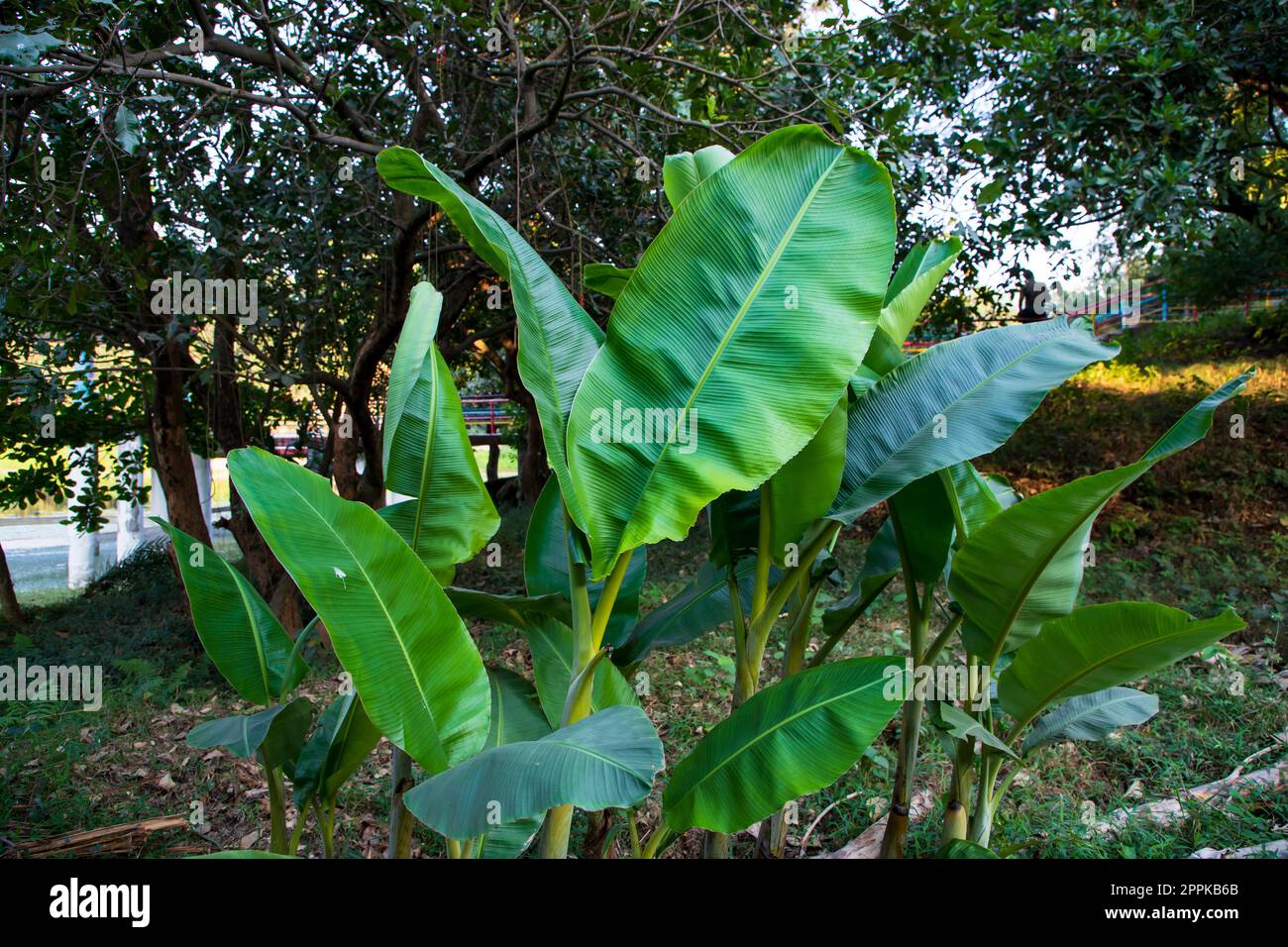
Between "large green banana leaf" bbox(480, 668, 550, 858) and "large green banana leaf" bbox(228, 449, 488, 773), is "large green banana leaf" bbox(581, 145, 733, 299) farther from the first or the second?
"large green banana leaf" bbox(480, 668, 550, 858)

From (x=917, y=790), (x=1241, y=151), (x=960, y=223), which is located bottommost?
(x=917, y=790)

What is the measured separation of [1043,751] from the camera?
311cm

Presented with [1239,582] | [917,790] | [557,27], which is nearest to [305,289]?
[557,27]

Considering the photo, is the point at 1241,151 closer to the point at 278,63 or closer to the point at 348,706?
the point at 278,63

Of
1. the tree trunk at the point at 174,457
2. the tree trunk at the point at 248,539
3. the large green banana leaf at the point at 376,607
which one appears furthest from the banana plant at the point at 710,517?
the tree trunk at the point at 174,457

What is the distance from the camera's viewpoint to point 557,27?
4.43 metres

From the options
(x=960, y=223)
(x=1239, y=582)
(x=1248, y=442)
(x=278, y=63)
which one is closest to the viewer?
(x=278, y=63)

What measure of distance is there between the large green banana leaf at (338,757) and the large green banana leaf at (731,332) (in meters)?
0.71

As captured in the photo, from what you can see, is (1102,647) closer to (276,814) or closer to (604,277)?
(604,277)

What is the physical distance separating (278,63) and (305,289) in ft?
5.24

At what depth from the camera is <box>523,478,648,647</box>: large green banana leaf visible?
5.98ft

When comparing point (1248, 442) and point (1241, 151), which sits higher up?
point (1241, 151)

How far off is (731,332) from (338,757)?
1.18m
